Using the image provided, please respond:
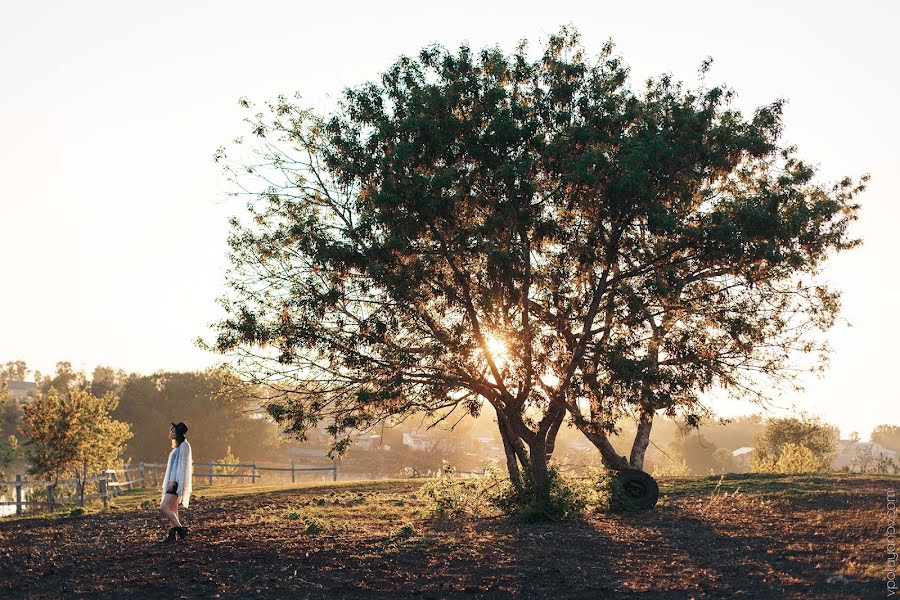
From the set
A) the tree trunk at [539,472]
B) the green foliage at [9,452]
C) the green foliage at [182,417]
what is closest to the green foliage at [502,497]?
the tree trunk at [539,472]

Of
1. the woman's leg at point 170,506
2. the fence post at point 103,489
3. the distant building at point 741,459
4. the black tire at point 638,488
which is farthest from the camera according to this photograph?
the distant building at point 741,459

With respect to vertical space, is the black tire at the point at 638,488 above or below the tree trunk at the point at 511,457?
below

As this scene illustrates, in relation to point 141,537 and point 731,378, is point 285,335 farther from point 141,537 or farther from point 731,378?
point 731,378

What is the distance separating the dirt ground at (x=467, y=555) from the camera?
930cm

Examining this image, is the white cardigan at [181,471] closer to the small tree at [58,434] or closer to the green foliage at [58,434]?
the small tree at [58,434]

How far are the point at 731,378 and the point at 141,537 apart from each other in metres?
13.1

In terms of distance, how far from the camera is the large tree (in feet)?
47.9

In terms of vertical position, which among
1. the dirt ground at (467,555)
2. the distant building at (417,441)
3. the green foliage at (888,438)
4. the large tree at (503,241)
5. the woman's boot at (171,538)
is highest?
the large tree at (503,241)

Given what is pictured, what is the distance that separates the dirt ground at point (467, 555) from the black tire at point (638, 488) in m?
0.38

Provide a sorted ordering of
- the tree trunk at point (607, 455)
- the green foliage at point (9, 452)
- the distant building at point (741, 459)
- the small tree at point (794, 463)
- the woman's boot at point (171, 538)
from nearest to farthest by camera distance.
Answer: the woman's boot at point (171, 538)
the tree trunk at point (607, 455)
the green foliage at point (9, 452)
the small tree at point (794, 463)
the distant building at point (741, 459)

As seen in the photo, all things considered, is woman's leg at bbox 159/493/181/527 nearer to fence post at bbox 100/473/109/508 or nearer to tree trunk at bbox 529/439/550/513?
tree trunk at bbox 529/439/550/513

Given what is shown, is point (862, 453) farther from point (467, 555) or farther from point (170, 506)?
point (170, 506)

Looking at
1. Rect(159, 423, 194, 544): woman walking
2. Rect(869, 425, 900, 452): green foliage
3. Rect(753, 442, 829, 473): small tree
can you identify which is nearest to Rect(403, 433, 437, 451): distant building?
Rect(753, 442, 829, 473): small tree

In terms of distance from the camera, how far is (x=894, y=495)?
682 inches
